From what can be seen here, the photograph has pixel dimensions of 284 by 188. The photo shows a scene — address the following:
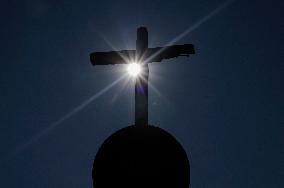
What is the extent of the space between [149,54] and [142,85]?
1.83 ft

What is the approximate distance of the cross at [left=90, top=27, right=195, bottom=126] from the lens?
4.18 meters

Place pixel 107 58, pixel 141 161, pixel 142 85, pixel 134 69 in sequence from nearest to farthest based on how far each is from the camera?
pixel 141 161
pixel 142 85
pixel 134 69
pixel 107 58

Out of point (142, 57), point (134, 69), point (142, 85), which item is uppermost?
point (142, 57)

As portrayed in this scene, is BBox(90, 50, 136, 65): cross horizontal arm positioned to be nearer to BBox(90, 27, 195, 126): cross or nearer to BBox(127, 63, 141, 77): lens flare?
BBox(90, 27, 195, 126): cross

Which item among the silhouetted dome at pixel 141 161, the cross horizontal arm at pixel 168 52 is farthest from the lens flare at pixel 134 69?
the silhouetted dome at pixel 141 161

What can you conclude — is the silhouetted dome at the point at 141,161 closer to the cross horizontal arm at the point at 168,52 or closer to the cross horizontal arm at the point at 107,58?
the cross horizontal arm at the point at 168,52

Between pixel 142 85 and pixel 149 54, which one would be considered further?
pixel 149 54

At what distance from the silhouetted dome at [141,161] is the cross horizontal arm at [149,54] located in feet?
3.62

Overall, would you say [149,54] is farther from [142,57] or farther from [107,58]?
[107,58]

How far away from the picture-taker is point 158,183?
391 cm

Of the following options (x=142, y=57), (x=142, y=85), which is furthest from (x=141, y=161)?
(x=142, y=57)

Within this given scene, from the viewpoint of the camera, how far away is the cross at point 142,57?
4180 millimetres

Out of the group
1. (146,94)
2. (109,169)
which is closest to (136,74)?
(146,94)

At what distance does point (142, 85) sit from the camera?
4.37m
